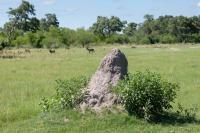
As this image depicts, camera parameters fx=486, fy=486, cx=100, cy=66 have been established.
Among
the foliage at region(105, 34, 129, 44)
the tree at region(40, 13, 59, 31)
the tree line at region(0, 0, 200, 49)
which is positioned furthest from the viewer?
the tree at region(40, 13, 59, 31)

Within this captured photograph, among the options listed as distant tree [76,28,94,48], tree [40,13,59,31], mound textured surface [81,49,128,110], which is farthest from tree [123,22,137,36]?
mound textured surface [81,49,128,110]

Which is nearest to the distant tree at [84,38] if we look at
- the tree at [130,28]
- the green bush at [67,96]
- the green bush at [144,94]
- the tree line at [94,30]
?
the tree line at [94,30]

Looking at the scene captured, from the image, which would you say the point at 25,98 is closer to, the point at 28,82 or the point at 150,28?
the point at 28,82

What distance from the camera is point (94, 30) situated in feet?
430

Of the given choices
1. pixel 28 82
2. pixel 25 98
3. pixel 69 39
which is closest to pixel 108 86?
pixel 25 98

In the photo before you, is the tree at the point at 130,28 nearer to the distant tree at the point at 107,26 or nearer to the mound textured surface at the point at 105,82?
the distant tree at the point at 107,26

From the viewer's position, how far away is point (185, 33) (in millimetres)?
118062

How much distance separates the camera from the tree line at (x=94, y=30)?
82.4m

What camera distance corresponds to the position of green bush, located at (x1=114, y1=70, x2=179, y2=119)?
34.3ft

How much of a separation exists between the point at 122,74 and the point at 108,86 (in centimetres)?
55

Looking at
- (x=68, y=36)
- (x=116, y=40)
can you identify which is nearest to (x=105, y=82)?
(x=68, y=36)

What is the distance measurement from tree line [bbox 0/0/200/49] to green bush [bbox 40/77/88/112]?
4376 centimetres

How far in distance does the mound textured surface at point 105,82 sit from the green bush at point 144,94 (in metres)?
0.38

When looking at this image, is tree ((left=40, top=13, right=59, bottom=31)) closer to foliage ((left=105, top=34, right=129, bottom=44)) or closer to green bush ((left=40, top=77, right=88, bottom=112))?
foliage ((left=105, top=34, right=129, bottom=44))
